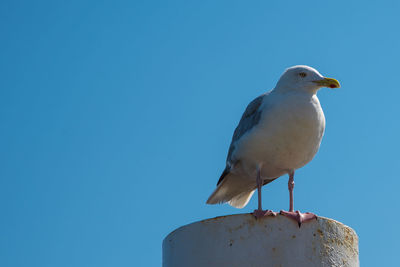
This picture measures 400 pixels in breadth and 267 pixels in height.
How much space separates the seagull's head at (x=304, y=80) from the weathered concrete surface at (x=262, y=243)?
8.37 ft

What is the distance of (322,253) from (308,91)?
9.60 feet

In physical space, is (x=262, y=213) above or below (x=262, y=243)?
above

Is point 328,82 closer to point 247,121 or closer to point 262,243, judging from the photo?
point 247,121

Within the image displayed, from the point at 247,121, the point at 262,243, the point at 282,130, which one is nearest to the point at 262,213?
the point at 262,243

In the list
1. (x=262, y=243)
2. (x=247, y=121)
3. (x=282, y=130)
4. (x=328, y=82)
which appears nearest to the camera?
(x=262, y=243)

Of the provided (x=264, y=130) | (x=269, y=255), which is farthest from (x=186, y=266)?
(x=264, y=130)

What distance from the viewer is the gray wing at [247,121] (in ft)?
26.2

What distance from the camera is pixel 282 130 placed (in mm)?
7531

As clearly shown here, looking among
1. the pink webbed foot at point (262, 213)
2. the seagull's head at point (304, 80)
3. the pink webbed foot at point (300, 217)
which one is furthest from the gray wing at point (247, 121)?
the pink webbed foot at point (300, 217)

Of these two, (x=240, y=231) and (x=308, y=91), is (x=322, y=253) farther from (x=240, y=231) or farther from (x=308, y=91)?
(x=308, y=91)

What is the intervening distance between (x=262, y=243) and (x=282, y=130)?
7.63 ft

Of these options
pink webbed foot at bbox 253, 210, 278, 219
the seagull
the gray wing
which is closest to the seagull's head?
the seagull

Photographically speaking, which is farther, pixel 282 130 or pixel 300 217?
pixel 282 130

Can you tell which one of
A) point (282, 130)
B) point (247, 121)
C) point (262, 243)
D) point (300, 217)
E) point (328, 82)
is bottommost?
point (262, 243)
